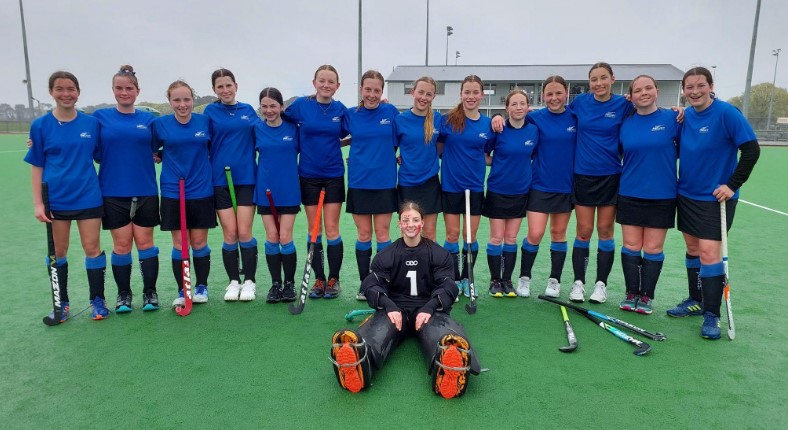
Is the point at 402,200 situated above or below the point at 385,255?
above

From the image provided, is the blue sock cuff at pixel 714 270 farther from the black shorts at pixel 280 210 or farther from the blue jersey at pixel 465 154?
the black shorts at pixel 280 210

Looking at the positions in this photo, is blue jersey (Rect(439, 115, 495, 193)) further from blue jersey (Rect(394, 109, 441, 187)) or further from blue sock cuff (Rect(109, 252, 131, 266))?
blue sock cuff (Rect(109, 252, 131, 266))

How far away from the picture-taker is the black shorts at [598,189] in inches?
167

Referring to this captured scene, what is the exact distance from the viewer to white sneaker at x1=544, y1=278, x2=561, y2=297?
179 inches

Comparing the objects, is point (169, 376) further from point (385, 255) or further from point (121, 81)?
point (121, 81)

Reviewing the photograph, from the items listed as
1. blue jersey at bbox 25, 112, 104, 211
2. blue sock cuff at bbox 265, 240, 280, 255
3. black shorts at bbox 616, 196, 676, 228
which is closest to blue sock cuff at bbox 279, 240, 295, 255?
blue sock cuff at bbox 265, 240, 280, 255

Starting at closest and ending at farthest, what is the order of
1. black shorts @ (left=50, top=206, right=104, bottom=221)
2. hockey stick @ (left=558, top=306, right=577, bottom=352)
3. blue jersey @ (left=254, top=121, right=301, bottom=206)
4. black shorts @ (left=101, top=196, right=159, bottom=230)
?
hockey stick @ (left=558, top=306, right=577, bottom=352) < black shorts @ (left=50, top=206, right=104, bottom=221) < black shorts @ (left=101, top=196, right=159, bottom=230) < blue jersey @ (left=254, top=121, right=301, bottom=206)

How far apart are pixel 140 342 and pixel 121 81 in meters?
2.00

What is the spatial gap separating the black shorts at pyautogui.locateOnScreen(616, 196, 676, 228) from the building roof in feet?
133

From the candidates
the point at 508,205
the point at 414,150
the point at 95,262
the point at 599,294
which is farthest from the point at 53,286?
the point at 599,294

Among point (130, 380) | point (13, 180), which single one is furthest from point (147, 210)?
point (13, 180)

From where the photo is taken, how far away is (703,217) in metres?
3.75

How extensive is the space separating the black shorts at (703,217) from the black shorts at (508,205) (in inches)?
49.9

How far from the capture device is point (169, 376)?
121 inches
